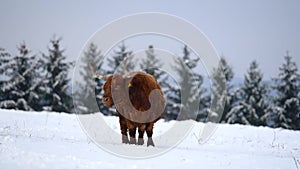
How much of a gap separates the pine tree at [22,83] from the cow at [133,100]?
28.2 metres

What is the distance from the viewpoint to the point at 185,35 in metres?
13.7

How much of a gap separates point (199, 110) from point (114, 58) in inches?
426

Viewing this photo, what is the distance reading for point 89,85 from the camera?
41219 mm

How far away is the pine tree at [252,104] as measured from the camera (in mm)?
39094

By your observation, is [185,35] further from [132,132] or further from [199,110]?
[199,110]

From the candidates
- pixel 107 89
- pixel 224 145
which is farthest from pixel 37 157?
pixel 224 145

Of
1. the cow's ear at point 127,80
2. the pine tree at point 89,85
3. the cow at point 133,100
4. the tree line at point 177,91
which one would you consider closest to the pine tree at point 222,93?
the tree line at point 177,91

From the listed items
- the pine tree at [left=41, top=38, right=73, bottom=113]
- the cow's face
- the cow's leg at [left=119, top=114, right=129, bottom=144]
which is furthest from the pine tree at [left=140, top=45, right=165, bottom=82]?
the cow's face

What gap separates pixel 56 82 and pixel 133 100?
28848mm

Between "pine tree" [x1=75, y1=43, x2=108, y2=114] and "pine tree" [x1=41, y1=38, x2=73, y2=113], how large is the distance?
200 cm

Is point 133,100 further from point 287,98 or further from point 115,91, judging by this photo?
point 287,98

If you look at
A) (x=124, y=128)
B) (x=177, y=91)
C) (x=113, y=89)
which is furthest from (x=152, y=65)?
(x=113, y=89)

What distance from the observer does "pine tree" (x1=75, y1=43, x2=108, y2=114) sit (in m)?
39.4

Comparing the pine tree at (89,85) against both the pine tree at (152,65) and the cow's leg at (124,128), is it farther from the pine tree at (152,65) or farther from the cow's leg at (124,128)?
the cow's leg at (124,128)
